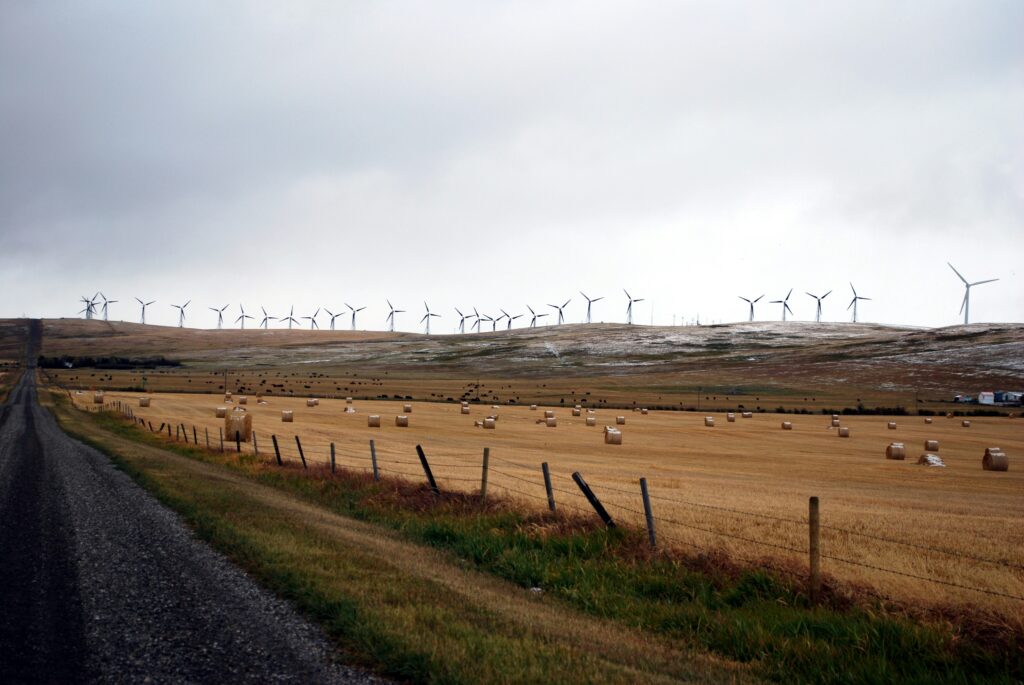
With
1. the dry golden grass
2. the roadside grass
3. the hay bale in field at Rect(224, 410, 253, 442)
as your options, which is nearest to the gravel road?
the roadside grass

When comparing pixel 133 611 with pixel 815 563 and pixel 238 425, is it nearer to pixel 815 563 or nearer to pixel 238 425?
pixel 815 563

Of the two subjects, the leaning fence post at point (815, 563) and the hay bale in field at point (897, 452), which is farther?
the hay bale in field at point (897, 452)

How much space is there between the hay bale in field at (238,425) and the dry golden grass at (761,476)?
6.51 feet

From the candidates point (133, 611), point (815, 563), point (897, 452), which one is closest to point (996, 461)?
point (897, 452)

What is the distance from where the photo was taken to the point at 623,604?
1284cm

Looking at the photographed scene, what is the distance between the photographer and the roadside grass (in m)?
9.84

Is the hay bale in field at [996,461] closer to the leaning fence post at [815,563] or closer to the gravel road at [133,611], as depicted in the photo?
the leaning fence post at [815,563]

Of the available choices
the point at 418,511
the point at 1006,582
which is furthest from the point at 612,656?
the point at 418,511

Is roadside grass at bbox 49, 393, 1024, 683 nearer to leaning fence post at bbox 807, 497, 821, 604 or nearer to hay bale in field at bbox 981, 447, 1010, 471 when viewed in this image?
leaning fence post at bbox 807, 497, 821, 604

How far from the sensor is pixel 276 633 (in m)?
10.7

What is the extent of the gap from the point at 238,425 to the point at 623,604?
3522cm

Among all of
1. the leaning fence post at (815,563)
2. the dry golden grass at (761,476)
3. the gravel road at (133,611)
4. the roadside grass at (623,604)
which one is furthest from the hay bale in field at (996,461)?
the gravel road at (133,611)

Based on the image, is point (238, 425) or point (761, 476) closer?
point (761, 476)

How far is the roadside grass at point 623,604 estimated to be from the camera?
32.3 ft
